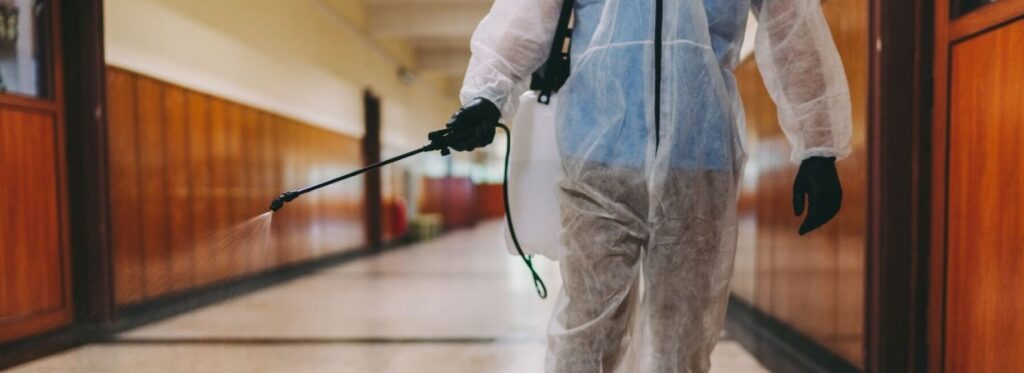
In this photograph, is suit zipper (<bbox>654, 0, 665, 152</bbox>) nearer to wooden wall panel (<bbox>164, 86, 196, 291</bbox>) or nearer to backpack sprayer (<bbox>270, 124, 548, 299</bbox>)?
backpack sprayer (<bbox>270, 124, 548, 299</bbox>)

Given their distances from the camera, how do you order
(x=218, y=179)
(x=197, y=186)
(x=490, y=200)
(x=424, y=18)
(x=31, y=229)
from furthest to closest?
(x=490, y=200) < (x=424, y=18) < (x=218, y=179) < (x=197, y=186) < (x=31, y=229)

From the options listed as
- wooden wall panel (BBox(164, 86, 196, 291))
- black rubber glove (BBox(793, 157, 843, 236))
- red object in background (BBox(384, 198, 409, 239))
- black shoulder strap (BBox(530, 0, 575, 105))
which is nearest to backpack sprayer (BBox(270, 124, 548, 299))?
black shoulder strap (BBox(530, 0, 575, 105))

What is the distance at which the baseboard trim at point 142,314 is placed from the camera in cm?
266

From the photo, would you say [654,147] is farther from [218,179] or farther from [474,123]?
[218,179]

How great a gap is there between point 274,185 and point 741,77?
3827mm

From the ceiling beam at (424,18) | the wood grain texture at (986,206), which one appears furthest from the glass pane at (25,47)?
the ceiling beam at (424,18)

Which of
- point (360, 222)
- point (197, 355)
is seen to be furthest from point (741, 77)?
point (360, 222)

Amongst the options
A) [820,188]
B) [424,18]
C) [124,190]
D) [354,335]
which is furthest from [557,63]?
[424,18]

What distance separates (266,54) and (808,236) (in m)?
4.18

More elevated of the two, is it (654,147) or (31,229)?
(654,147)

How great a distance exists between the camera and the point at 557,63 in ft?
4.12

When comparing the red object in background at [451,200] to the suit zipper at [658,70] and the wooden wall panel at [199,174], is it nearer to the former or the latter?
the wooden wall panel at [199,174]

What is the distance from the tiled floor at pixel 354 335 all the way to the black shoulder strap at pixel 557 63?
136 centimetres

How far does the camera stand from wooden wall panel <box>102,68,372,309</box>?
11.5ft
